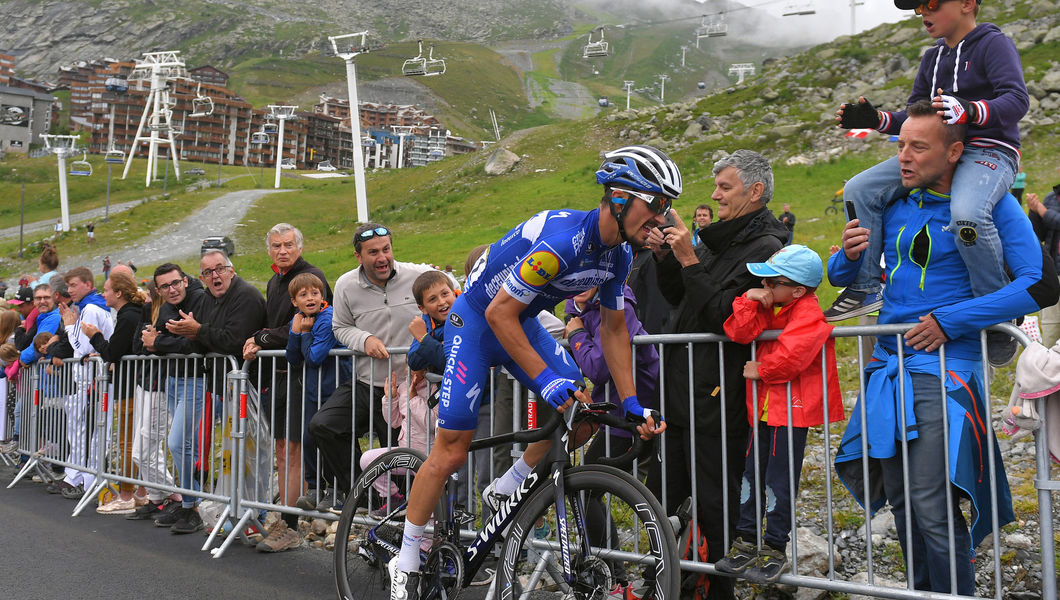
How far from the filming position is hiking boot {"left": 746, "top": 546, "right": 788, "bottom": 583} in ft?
13.6

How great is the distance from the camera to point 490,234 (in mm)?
34875

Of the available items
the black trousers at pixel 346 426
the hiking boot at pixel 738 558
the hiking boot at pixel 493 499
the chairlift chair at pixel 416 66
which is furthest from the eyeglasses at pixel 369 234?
the chairlift chair at pixel 416 66

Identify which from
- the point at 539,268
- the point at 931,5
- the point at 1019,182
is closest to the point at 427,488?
the point at 539,268

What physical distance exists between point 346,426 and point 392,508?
1.54 metres

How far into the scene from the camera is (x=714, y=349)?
4762 millimetres

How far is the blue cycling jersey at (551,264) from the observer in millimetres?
4027

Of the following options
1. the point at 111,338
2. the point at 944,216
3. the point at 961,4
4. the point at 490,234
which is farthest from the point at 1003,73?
the point at 490,234

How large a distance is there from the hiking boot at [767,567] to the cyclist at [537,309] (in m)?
0.90

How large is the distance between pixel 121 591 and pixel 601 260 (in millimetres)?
4088

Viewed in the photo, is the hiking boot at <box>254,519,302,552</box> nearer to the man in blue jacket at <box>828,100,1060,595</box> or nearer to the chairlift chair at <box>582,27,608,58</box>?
the man in blue jacket at <box>828,100,1060,595</box>

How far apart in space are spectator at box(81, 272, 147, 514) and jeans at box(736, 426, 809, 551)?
6.82 meters

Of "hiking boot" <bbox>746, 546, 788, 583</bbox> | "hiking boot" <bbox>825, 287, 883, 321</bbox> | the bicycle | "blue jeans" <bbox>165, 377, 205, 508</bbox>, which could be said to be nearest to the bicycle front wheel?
the bicycle

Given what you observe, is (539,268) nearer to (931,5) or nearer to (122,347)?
(931,5)

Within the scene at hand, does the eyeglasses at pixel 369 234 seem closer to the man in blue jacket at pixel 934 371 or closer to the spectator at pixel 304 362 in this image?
the spectator at pixel 304 362
